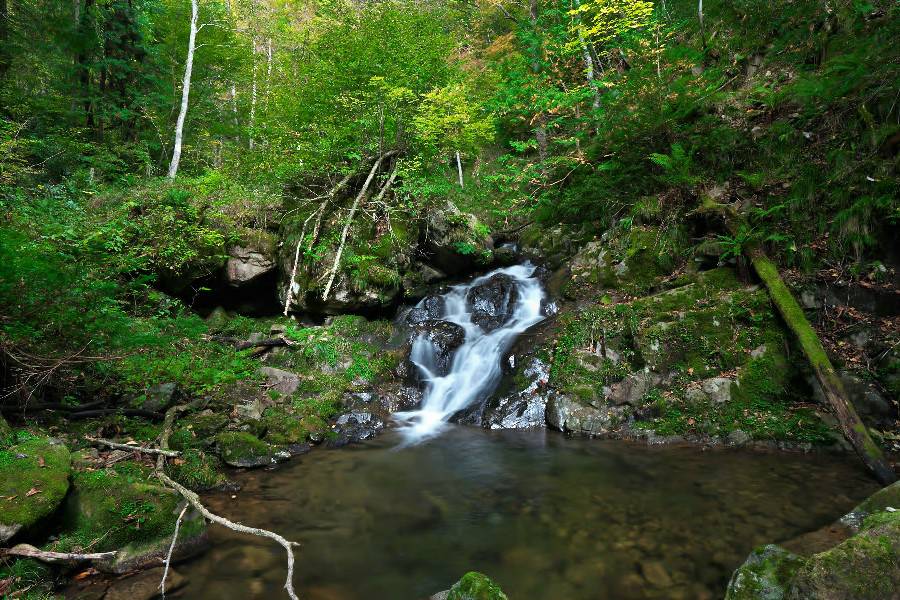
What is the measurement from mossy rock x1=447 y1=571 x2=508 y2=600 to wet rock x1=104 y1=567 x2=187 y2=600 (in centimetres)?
254

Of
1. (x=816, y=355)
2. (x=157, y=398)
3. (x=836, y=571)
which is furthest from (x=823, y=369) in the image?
(x=157, y=398)

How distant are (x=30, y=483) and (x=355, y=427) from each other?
5020 millimetres

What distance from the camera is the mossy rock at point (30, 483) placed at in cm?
340

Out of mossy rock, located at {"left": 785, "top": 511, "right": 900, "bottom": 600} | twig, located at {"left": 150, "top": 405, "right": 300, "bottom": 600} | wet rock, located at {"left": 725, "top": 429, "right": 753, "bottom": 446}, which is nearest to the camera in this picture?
mossy rock, located at {"left": 785, "top": 511, "right": 900, "bottom": 600}

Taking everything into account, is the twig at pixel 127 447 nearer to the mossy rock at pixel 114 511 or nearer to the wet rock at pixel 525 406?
the mossy rock at pixel 114 511

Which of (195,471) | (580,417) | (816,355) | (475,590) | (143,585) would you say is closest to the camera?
(475,590)

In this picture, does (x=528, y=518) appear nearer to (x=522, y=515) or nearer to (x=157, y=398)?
(x=522, y=515)

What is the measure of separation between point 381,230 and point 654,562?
411 inches

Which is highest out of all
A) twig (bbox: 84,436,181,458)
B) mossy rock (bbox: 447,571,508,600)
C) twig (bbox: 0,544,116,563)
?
mossy rock (bbox: 447,571,508,600)

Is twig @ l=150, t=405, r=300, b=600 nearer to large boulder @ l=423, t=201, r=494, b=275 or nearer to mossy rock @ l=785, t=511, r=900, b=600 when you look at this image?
mossy rock @ l=785, t=511, r=900, b=600

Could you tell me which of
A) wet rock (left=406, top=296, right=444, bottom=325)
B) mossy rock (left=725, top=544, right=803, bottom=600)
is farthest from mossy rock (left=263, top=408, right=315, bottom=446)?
mossy rock (left=725, top=544, right=803, bottom=600)

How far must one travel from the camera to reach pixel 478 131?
1174cm

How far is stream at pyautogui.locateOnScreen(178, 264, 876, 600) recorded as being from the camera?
405cm

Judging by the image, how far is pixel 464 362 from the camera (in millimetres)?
10375
